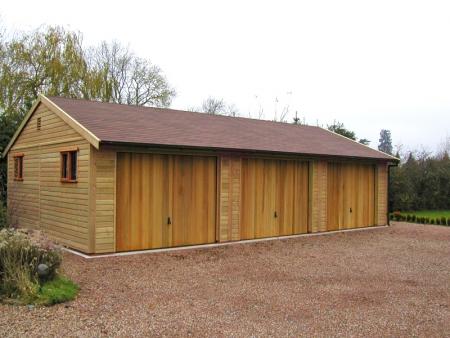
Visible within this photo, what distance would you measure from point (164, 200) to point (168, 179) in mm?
488

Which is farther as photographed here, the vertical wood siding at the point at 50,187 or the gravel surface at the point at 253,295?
the vertical wood siding at the point at 50,187

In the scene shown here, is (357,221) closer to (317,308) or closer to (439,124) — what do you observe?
(317,308)

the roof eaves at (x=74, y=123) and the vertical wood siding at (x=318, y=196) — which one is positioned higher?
the roof eaves at (x=74, y=123)

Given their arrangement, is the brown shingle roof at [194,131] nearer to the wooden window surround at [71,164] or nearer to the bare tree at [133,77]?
the wooden window surround at [71,164]

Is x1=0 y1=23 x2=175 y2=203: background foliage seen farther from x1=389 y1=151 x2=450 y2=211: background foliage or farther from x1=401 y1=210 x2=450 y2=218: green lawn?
x1=401 y1=210 x2=450 y2=218: green lawn

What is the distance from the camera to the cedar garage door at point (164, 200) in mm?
10094

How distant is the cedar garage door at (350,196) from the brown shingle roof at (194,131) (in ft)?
1.80

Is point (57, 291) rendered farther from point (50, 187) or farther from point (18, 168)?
point (18, 168)

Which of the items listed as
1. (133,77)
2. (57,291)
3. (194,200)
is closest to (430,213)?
(194,200)

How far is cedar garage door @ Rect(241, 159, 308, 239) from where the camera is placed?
40.1ft

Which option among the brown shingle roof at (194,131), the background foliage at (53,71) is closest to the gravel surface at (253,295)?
the brown shingle roof at (194,131)

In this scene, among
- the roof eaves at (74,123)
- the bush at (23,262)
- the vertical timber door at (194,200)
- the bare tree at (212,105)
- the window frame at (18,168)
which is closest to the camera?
the bush at (23,262)

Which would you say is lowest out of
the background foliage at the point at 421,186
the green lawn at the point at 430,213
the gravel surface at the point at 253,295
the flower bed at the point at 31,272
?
the gravel surface at the point at 253,295

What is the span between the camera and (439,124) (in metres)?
44.6
